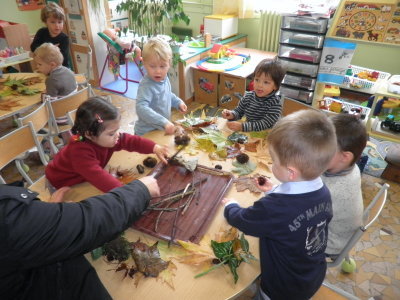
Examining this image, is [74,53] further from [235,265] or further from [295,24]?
[235,265]

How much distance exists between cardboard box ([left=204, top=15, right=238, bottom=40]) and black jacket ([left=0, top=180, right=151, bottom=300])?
161 inches

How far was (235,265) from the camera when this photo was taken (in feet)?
3.51

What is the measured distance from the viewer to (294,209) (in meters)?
1.05

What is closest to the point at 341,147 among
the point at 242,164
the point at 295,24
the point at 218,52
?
the point at 242,164

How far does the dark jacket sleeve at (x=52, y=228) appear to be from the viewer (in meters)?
0.77

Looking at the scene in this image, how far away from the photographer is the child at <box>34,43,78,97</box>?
280cm

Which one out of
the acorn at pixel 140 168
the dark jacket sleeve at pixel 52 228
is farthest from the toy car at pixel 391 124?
the dark jacket sleeve at pixel 52 228

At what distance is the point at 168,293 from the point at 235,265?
0.83ft

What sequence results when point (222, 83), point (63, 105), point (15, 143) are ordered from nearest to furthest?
1. point (15, 143)
2. point (63, 105)
3. point (222, 83)

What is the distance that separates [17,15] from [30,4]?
320 millimetres

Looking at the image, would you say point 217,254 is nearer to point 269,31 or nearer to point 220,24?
point 220,24

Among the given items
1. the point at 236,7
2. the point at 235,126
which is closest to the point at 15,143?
the point at 235,126

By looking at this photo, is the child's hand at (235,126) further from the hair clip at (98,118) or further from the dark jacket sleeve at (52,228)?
the dark jacket sleeve at (52,228)

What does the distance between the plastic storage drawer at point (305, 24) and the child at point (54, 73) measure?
2.49m
